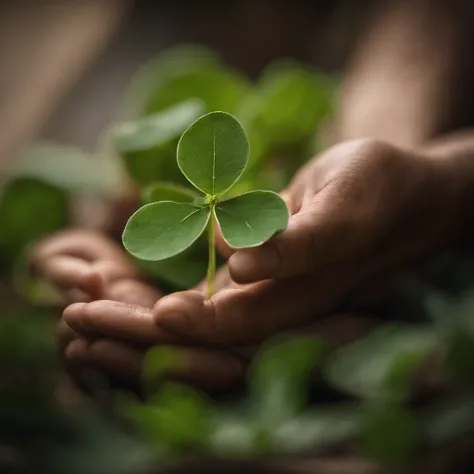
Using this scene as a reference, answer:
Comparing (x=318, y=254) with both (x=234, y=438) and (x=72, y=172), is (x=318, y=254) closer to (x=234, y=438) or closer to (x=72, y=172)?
(x=234, y=438)

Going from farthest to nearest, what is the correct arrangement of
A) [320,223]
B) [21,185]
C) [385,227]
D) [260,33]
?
[260,33], [21,185], [385,227], [320,223]

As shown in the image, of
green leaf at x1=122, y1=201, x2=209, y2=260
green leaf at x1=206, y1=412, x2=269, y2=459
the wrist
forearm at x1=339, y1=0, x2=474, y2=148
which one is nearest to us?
green leaf at x1=122, y1=201, x2=209, y2=260

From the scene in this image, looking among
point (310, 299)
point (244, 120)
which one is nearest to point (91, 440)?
point (310, 299)

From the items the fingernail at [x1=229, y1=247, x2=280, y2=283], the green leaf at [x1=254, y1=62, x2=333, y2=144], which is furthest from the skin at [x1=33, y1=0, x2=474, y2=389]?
the green leaf at [x1=254, y1=62, x2=333, y2=144]

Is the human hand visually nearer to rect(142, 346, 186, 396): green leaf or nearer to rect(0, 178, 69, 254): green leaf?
rect(142, 346, 186, 396): green leaf

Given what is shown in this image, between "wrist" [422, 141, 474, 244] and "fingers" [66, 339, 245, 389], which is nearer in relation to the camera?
"fingers" [66, 339, 245, 389]

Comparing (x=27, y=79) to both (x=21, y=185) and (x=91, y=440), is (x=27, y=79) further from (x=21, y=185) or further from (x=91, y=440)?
(x=91, y=440)
